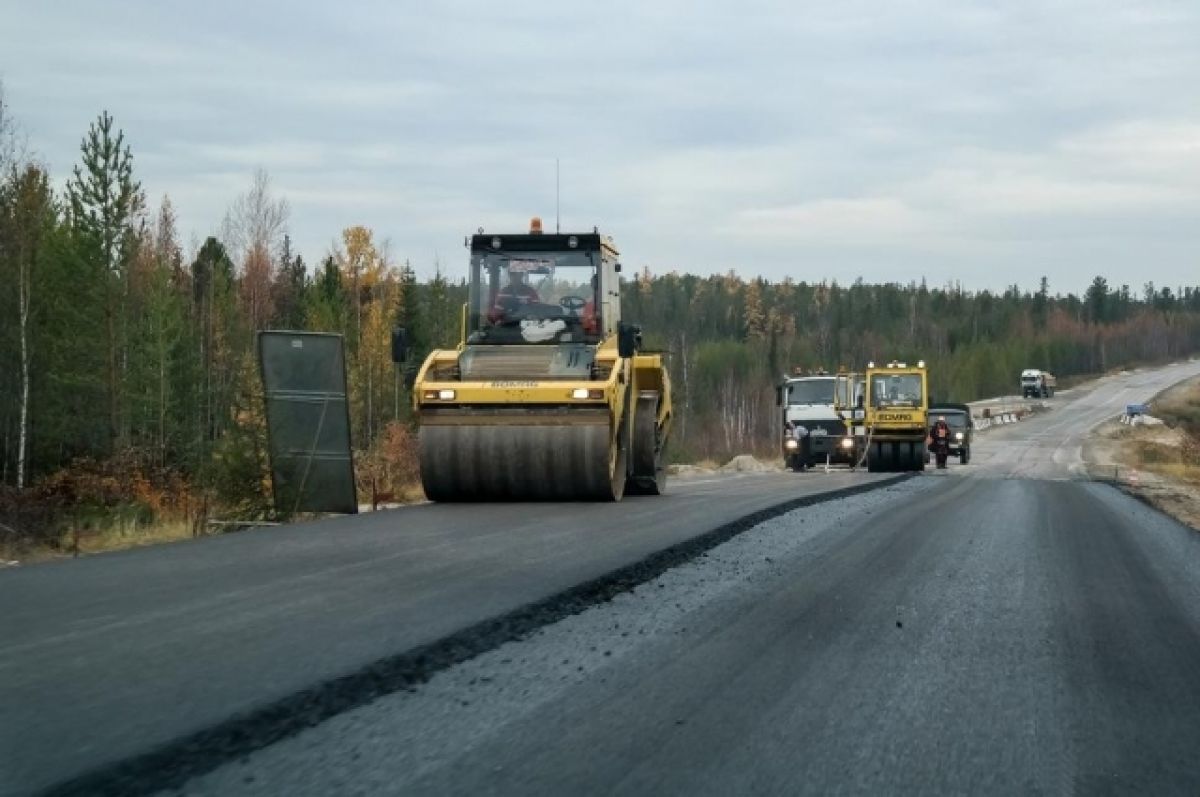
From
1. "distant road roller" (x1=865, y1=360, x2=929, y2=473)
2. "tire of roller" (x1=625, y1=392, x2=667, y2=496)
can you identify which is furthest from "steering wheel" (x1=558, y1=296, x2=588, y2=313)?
"distant road roller" (x1=865, y1=360, x2=929, y2=473)

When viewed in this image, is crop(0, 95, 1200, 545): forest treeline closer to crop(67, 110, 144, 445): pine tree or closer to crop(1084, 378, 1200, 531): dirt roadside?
crop(67, 110, 144, 445): pine tree

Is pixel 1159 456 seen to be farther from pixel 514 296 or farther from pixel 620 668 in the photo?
pixel 620 668

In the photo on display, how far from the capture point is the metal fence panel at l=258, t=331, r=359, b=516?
51.3 ft

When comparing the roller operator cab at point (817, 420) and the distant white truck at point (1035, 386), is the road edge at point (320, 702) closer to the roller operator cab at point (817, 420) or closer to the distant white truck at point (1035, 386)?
the roller operator cab at point (817, 420)

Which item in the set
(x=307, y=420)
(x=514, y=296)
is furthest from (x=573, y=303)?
(x=307, y=420)

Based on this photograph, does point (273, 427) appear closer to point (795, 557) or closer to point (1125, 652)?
point (795, 557)

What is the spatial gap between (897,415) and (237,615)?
33023 mm

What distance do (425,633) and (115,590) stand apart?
9.41 feet

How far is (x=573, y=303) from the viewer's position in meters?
18.3

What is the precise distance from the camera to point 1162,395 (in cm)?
12050

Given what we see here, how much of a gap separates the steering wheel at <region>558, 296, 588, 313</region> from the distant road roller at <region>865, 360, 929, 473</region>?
22.2m

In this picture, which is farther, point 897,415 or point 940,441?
point 940,441

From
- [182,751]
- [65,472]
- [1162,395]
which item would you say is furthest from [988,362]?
[182,751]

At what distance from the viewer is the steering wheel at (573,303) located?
18250 mm
